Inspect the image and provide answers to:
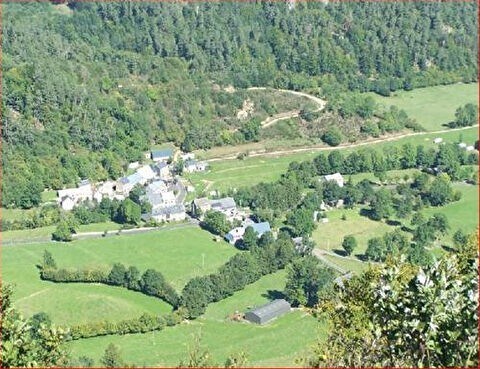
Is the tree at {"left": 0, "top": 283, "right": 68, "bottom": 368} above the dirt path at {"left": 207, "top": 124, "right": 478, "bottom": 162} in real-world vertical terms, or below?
above

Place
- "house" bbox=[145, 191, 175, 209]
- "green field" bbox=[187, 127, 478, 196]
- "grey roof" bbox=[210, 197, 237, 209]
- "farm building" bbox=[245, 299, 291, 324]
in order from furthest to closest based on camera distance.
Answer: "green field" bbox=[187, 127, 478, 196], "house" bbox=[145, 191, 175, 209], "grey roof" bbox=[210, 197, 237, 209], "farm building" bbox=[245, 299, 291, 324]

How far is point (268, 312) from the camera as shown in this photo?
34.2 m

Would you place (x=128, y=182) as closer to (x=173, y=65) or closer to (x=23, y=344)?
(x=173, y=65)

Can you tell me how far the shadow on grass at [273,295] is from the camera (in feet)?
119

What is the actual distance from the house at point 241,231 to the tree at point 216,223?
1.52 feet

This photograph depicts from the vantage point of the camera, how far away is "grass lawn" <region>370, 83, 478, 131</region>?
206 ft

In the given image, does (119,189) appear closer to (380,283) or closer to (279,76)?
(279,76)

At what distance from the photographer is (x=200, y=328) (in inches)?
1318

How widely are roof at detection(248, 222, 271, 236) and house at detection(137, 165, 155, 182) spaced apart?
10.6m

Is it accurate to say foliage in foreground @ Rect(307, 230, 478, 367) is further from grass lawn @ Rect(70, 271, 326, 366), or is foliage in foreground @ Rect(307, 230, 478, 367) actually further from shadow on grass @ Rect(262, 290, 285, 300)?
shadow on grass @ Rect(262, 290, 285, 300)

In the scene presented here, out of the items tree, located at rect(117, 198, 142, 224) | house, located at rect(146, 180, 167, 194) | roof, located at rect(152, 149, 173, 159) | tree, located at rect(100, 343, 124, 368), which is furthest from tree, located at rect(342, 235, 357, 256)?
roof, located at rect(152, 149, 173, 159)

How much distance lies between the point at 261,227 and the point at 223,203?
370cm

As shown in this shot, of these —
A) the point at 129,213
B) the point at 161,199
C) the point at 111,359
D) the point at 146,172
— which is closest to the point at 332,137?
the point at 146,172

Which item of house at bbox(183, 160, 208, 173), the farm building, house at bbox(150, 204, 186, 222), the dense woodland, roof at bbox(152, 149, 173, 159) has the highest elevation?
the dense woodland
